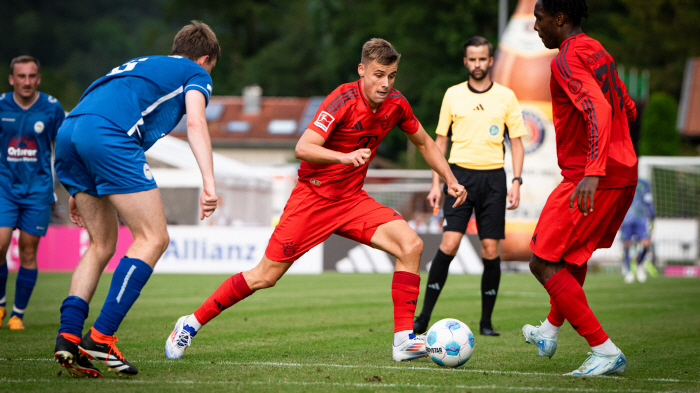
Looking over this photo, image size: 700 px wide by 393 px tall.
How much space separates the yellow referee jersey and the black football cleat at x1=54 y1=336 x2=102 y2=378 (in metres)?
4.03

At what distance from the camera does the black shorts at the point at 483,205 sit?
22.9 feet

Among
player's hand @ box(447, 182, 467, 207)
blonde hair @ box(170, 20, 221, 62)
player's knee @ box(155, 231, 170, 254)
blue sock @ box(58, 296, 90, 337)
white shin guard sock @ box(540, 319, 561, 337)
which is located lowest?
white shin guard sock @ box(540, 319, 561, 337)

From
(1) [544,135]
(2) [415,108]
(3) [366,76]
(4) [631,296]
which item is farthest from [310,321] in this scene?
(2) [415,108]

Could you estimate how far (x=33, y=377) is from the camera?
172 inches

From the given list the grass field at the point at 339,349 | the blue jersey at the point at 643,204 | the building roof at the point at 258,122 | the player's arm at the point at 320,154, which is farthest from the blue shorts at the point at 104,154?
the building roof at the point at 258,122

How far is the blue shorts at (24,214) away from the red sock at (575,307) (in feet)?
16.6

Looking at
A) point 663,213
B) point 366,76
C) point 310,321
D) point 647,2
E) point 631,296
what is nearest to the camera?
point 366,76

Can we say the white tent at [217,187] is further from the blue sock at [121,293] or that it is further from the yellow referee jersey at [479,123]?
the blue sock at [121,293]

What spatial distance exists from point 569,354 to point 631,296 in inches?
257

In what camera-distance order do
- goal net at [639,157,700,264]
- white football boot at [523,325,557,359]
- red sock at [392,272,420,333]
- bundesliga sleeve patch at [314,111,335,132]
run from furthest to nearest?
goal net at [639,157,700,264] → red sock at [392,272,420,333] → white football boot at [523,325,557,359] → bundesliga sleeve patch at [314,111,335,132]

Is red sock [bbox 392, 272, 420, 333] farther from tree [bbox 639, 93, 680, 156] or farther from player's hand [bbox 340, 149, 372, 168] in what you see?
tree [bbox 639, 93, 680, 156]

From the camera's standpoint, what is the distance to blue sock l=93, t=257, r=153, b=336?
14.1ft

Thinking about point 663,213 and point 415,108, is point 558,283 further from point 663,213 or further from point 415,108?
point 415,108

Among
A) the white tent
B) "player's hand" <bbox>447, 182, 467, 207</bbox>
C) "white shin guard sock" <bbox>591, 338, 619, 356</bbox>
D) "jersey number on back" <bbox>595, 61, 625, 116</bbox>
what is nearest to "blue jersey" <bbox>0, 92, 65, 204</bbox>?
"player's hand" <bbox>447, 182, 467, 207</bbox>
